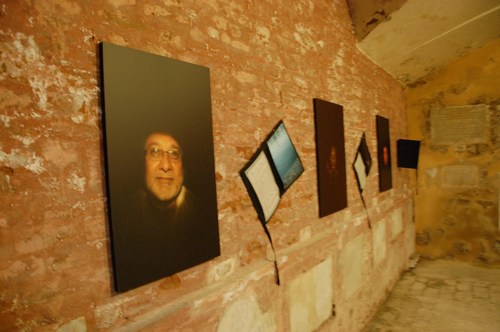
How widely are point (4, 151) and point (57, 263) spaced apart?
43 cm

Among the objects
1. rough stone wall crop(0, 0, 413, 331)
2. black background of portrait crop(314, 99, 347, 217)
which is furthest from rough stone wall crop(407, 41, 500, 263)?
black background of portrait crop(314, 99, 347, 217)

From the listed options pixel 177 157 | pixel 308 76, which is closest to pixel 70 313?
pixel 177 157

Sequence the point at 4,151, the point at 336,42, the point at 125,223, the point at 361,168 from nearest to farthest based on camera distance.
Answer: the point at 4,151
the point at 125,223
the point at 336,42
the point at 361,168

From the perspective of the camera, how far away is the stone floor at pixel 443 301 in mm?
3674

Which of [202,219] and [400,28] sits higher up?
[400,28]

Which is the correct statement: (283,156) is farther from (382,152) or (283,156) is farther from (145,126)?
(382,152)

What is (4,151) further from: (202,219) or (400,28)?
(400,28)

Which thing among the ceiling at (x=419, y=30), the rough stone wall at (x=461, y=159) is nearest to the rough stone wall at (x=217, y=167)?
the ceiling at (x=419, y=30)

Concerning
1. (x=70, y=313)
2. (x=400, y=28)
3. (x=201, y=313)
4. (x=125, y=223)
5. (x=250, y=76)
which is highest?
(x=400, y=28)

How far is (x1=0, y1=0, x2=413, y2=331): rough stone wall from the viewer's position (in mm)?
1072

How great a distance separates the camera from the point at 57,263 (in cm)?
114

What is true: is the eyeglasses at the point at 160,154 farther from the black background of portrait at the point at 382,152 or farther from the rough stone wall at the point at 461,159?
A: the rough stone wall at the point at 461,159

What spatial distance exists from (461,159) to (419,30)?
2873 millimetres

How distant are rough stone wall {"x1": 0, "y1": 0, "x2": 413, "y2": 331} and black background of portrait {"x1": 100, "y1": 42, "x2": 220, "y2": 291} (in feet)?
0.18
